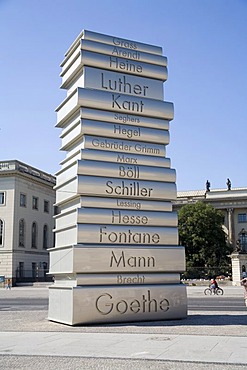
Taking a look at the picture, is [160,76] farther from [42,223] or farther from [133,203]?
[42,223]

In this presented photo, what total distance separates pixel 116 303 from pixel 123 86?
320 inches

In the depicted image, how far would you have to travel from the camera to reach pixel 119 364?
971cm

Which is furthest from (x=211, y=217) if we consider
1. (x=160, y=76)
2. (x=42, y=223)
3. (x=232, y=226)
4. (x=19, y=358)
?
(x=19, y=358)

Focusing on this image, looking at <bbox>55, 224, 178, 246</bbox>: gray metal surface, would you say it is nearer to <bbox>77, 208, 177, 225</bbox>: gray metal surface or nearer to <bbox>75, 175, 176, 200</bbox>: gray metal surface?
<bbox>77, 208, 177, 225</bbox>: gray metal surface

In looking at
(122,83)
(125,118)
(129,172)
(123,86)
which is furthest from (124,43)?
(129,172)

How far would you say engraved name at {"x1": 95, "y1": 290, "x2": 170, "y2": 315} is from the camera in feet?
53.9

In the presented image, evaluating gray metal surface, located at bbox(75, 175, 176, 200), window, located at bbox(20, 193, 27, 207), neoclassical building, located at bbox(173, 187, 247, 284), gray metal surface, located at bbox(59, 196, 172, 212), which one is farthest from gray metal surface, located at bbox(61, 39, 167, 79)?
neoclassical building, located at bbox(173, 187, 247, 284)

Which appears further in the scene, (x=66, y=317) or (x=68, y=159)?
(x=68, y=159)

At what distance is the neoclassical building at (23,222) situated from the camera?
69562mm

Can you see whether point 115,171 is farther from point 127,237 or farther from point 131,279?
point 131,279

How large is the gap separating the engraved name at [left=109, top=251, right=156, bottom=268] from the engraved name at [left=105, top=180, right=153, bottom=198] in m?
2.22

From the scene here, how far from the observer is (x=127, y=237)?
690 inches

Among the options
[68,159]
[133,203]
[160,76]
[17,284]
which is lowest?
[17,284]

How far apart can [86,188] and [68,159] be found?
2.17m
